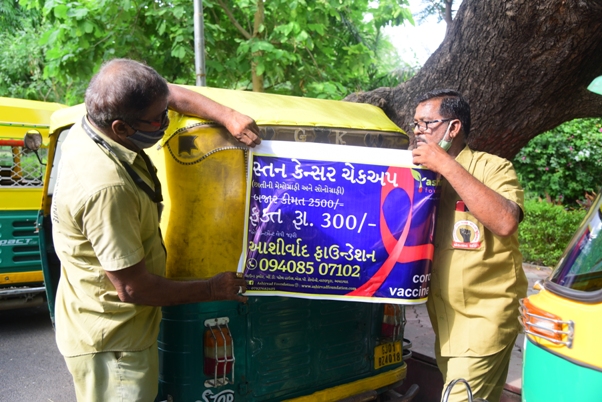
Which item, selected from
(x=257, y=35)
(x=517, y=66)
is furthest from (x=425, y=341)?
(x=257, y=35)

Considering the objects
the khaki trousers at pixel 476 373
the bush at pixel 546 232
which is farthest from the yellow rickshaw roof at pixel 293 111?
the bush at pixel 546 232

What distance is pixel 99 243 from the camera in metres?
2.03

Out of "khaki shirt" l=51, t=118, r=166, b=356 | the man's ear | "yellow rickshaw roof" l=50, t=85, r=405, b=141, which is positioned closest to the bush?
→ "yellow rickshaw roof" l=50, t=85, r=405, b=141

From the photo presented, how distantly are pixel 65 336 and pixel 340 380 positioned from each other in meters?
1.46

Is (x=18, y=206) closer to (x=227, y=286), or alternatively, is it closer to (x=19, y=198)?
(x=19, y=198)

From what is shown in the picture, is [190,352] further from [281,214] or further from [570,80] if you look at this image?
[570,80]

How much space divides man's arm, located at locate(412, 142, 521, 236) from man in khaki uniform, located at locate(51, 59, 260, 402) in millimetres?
831

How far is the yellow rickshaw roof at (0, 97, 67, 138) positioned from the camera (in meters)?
5.68

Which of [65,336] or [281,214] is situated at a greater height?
[281,214]

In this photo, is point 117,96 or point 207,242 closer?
point 117,96

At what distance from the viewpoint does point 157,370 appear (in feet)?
7.69

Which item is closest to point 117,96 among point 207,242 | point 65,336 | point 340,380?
point 207,242

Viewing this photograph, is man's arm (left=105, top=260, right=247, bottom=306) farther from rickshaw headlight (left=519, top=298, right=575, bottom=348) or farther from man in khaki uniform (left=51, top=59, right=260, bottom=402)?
rickshaw headlight (left=519, top=298, right=575, bottom=348)

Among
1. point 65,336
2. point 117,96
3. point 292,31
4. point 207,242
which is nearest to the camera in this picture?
point 117,96
